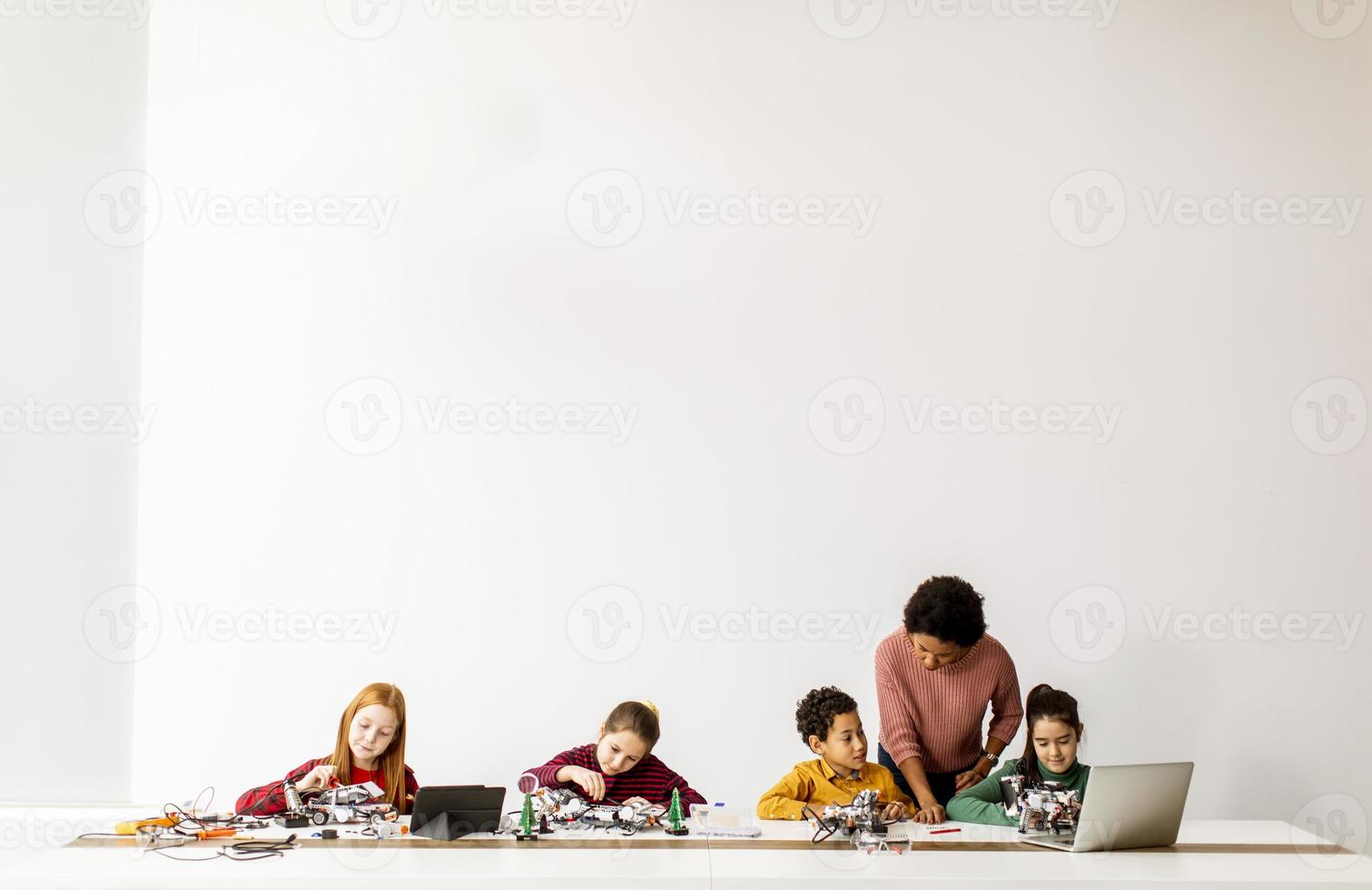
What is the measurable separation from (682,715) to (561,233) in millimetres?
2036

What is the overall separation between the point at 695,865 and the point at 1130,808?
3.71 feet

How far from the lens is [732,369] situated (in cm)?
449

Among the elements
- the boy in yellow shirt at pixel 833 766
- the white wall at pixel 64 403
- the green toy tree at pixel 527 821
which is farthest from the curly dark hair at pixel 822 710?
the white wall at pixel 64 403

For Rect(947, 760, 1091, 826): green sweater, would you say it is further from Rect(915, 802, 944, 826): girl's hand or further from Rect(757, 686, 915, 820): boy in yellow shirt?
Rect(757, 686, 915, 820): boy in yellow shirt

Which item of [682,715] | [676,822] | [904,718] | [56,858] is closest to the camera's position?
[56,858]

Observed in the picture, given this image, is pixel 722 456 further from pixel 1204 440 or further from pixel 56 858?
pixel 56 858

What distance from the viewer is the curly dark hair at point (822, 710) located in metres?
3.46

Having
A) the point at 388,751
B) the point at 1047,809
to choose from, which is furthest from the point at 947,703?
the point at 388,751

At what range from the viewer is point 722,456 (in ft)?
14.6

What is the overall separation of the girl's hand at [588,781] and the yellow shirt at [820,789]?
0.48m

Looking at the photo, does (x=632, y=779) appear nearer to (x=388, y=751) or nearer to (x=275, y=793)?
(x=388, y=751)

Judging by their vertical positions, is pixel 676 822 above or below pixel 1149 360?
below

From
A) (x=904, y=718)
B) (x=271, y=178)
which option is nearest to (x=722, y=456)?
(x=904, y=718)

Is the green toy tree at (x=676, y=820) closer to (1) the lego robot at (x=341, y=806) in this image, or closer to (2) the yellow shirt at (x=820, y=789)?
(2) the yellow shirt at (x=820, y=789)
